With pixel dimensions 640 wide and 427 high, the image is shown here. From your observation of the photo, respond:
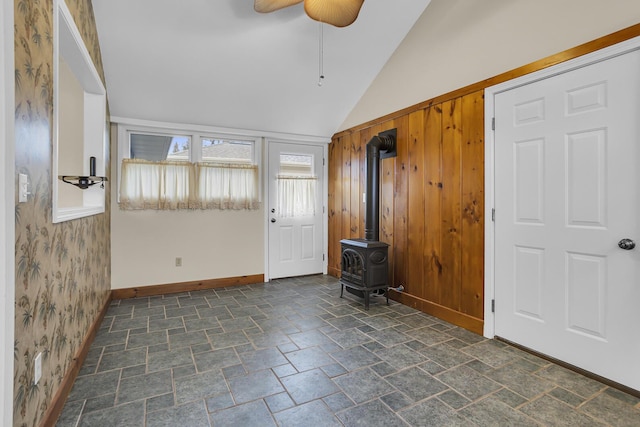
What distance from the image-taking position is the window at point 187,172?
13.4 ft

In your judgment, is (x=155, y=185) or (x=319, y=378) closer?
(x=319, y=378)

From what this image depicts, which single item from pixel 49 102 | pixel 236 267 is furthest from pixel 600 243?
pixel 236 267

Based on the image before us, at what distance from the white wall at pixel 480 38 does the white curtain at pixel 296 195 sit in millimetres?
1630

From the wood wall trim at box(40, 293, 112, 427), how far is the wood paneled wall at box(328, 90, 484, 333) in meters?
3.01

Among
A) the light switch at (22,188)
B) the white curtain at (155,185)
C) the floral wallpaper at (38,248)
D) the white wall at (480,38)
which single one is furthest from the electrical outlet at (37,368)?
the white wall at (480,38)

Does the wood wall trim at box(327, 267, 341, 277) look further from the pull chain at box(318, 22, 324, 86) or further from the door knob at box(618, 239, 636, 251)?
the door knob at box(618, 239, 636, 251)

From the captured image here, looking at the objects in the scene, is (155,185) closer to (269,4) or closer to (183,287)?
(183,287)

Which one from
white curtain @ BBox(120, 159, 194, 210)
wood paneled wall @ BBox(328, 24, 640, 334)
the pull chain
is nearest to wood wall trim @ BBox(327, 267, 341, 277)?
wood paneled wall @ BBox(328, 24, 640, 334)

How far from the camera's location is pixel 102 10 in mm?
2791

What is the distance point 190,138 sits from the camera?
4480 mm

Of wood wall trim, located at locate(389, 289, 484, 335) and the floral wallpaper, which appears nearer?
the floral wallpaper

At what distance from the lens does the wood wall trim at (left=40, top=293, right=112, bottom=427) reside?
166 cm

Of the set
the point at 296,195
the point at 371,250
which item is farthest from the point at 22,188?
the point at 296,195

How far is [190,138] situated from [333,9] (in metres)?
2.77
